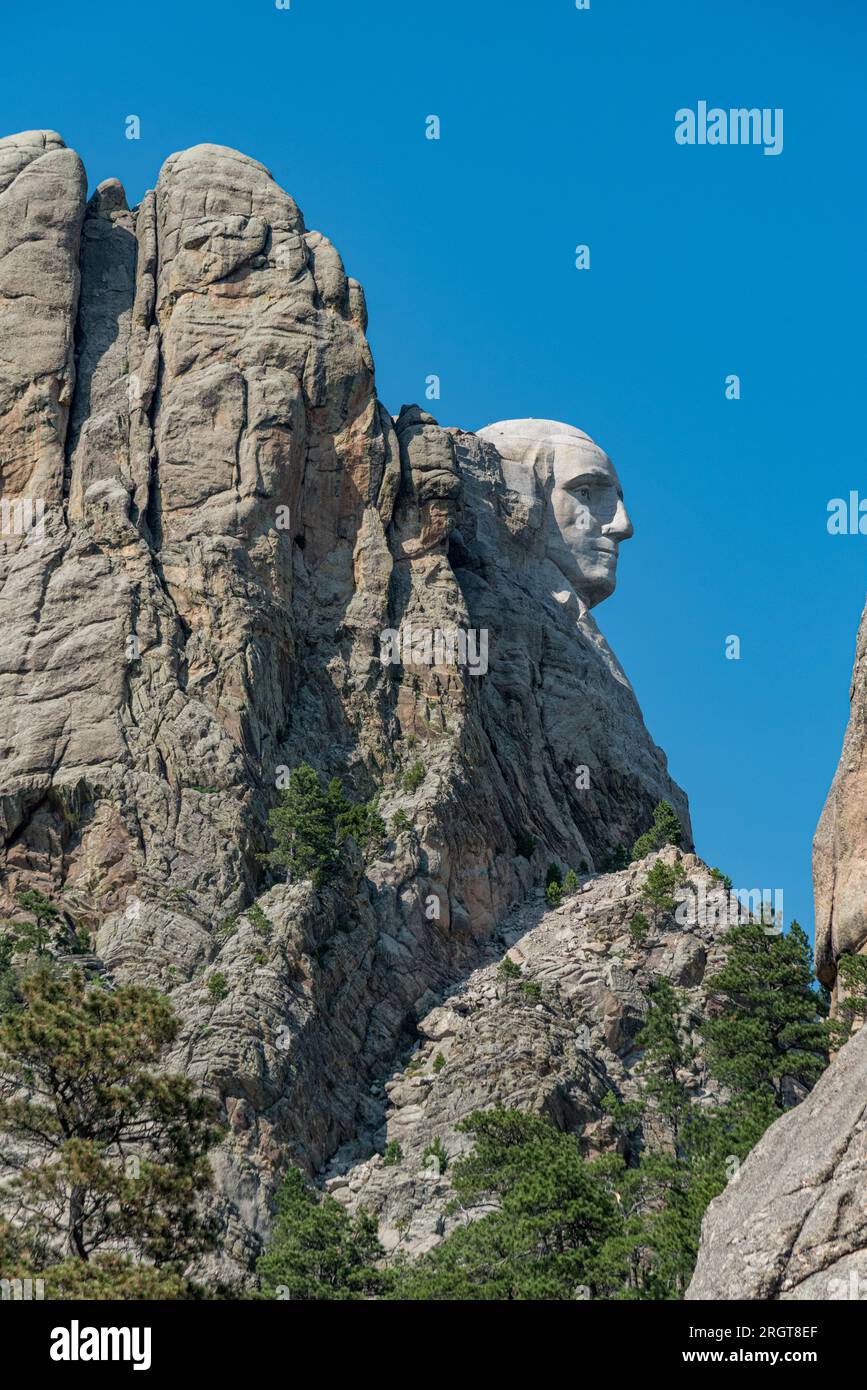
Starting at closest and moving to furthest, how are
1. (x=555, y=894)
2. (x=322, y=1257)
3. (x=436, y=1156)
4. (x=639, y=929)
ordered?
(x=322, y=1257)
(x=436, y=1156)
(x=639, y=929)
(x=555, y=894)

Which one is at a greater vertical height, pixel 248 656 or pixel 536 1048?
pixel 248 656

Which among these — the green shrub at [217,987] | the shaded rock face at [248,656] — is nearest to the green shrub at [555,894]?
the shaded rock face at [248,656]

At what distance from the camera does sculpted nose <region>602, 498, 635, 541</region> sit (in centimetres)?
13450

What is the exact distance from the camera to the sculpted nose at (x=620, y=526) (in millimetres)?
134500

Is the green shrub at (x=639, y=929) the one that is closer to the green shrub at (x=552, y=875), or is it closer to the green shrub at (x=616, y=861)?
the green shrub at (x=552, y=875)

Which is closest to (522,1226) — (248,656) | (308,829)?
(308,829)

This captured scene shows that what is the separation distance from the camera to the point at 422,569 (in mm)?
103812

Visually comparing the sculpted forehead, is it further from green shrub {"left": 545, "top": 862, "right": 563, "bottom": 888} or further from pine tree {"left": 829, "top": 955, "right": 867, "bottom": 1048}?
pine tree {"left": 829, "top": 955, "right": 867, "bottom": 1048}

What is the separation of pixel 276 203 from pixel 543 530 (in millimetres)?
30794

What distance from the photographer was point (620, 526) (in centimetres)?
13500

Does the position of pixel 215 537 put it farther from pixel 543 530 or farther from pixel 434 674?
pixel 543 530

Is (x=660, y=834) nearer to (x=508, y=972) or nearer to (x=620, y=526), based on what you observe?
(x=508, y=972)

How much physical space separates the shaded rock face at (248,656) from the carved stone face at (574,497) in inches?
491

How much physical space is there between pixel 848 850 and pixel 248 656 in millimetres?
58952
